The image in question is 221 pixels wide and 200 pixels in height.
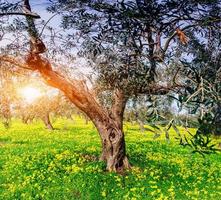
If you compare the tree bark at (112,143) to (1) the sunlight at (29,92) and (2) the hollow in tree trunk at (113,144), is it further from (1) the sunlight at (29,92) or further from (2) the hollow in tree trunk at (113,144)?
(1) the sunlight at (29,92)

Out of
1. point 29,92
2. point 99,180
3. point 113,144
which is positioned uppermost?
point 29,92

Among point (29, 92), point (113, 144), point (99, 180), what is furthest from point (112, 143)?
point (29, 92)

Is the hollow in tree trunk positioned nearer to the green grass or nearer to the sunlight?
the green grass

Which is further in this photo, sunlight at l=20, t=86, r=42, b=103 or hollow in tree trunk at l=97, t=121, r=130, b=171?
sunlight at l=20, t=86, r=42, b=103

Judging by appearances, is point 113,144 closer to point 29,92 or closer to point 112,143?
point 112,143

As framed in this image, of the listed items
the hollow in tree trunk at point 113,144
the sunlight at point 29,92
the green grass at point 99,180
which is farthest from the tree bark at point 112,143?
the sunlight at point 29,92

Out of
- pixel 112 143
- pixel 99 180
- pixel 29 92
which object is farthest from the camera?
pixel 29 92

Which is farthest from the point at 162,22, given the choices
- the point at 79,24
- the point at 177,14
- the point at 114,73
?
the point at 79,24

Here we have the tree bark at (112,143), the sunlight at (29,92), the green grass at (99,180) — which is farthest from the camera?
the sunlight at (29,92)

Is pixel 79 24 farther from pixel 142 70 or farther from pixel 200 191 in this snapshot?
pixel 200 191

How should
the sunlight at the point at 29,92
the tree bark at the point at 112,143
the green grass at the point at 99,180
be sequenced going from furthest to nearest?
1. the sunlight at the point at 29,92
2. the tree bark at the point at 112,143
3. the green grass at the point at 99,180

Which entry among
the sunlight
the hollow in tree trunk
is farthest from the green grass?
the sunlight

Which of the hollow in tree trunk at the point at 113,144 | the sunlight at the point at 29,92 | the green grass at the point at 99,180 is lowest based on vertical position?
the green grass at the point at 99,180

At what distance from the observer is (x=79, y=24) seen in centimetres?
608
